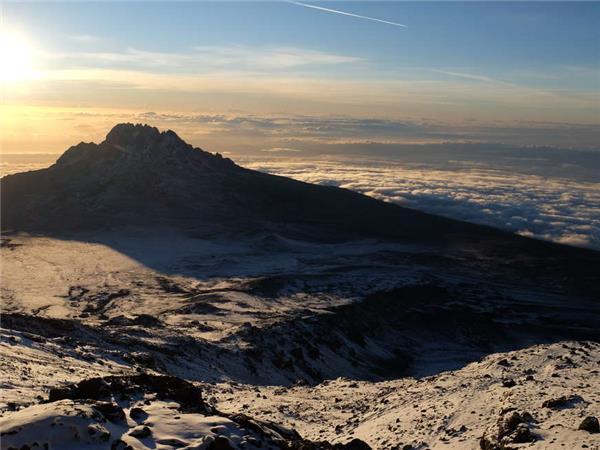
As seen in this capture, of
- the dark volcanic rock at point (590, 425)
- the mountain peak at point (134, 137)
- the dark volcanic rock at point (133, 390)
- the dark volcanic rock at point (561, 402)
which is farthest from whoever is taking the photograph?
the mountain peak at point (134, 137)

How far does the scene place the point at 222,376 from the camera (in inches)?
1665

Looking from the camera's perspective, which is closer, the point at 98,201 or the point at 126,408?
the point at 126,408

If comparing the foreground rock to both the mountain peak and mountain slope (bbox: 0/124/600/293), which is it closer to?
mountain slope (bbox: 0/124/600/293)

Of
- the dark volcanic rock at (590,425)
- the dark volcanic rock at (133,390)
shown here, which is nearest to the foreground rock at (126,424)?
the dark volcanic rock at (133,390)

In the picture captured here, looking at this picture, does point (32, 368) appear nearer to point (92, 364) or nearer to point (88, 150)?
point (92, 364)

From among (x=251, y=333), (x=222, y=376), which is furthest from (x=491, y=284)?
(x=222, y=376)

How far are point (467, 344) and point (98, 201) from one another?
87.0 meters

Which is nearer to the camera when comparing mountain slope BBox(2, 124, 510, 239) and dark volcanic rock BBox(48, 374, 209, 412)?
dark volcanic rock BBox(48, 374, 209, 412)

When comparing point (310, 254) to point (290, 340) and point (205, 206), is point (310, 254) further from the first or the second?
point (290, 340)

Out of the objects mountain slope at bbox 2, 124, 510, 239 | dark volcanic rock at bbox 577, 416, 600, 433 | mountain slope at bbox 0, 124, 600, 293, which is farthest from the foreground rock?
mountain slope at bbox 2, 124, 510, 239

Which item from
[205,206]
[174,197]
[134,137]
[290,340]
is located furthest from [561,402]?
[134,137]

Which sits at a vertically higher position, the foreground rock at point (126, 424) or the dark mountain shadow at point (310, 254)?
the foreground rock at point (126, 424)

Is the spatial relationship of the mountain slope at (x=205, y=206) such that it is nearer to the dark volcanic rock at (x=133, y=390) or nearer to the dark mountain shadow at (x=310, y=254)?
the dark mountain shadow at (x=310, y=254)

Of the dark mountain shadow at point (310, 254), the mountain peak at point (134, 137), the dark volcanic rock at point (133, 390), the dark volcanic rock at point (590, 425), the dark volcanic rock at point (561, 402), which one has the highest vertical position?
the mountain peak at point (134, 137)
